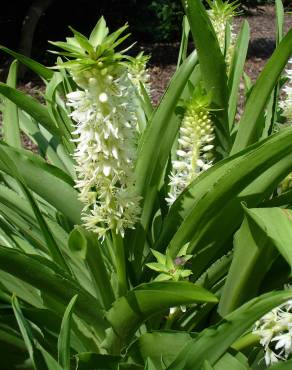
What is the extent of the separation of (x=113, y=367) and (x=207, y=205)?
0.48 m

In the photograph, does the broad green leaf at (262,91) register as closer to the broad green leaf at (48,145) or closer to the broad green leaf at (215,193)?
the broad green leaf at (215,193)

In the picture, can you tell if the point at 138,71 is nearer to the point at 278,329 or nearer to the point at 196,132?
the point at 196,132

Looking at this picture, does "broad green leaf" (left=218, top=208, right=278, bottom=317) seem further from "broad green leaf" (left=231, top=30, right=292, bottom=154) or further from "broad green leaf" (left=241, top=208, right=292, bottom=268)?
"broad green leaf" (left=231, top=30, right=292, bottom=154)

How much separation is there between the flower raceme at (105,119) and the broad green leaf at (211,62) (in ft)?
1.25

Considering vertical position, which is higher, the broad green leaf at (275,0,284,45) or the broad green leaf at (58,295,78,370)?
the broad green leaf at (275,0,284,45)

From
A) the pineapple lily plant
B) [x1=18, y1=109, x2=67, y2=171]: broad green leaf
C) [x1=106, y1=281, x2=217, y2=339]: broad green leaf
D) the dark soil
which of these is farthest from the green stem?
the dark soil

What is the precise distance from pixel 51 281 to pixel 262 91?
2.54 feet

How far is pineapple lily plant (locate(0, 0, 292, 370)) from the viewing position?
1.20 m

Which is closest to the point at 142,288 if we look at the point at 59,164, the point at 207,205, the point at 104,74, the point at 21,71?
the point at 207,205

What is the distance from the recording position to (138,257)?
5.82 ft

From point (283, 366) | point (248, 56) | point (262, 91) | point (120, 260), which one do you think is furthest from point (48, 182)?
point (248, 56)

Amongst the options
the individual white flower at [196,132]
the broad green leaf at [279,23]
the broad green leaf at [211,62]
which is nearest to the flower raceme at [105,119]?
the individual white flower at [196,132]

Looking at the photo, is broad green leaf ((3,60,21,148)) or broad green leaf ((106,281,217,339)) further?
broad green leaf ((3,60,21,148))

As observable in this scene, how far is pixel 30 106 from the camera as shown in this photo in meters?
1.88
